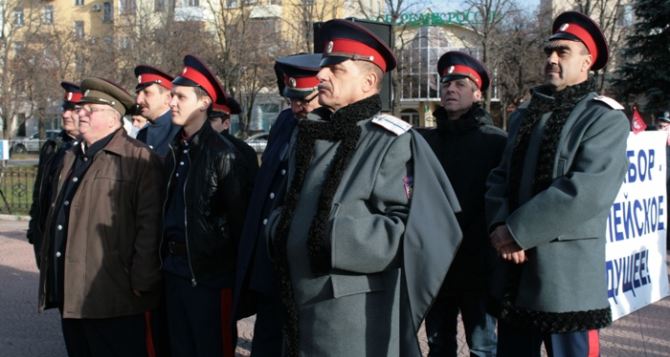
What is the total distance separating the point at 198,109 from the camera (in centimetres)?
423

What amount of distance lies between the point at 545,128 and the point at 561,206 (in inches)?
18.3

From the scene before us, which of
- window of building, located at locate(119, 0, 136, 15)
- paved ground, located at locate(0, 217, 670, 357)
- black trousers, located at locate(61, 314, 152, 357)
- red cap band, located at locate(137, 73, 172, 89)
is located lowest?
paved ground, located at locate(0, 217, 670, 357)

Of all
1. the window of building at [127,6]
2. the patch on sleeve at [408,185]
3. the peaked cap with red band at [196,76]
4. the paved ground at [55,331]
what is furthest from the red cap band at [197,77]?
the window of building at [127,6]

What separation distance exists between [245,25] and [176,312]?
28.3 m

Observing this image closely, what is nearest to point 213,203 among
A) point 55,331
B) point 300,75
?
point 300,75

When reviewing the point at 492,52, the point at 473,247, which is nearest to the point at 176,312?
the point at 473,247

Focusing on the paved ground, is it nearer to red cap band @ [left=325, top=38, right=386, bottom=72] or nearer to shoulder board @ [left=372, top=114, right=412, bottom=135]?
shoulder board @ [left=372, top=114, right=412, bottom=135]

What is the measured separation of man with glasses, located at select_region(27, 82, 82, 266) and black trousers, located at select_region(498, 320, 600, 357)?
305cm

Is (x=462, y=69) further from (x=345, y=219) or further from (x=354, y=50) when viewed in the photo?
(x=345, y=219)

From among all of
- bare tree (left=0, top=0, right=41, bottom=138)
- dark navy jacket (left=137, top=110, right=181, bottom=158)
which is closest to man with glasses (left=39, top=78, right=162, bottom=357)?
dark navy jacket (left=137, top=110, right=181, bottom=158)

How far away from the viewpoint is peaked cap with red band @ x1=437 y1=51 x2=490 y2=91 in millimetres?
4582

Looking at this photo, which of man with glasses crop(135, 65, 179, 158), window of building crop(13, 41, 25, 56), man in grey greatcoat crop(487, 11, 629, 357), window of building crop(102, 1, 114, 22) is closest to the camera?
man in grey greatcoat crop(487, 11, 629, 357)

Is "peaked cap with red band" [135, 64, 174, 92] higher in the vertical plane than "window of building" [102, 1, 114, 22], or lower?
lower

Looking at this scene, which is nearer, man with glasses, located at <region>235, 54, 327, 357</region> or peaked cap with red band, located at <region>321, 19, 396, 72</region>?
peaked cap with red band, located at <region>321, 19, 396, 72</region>
